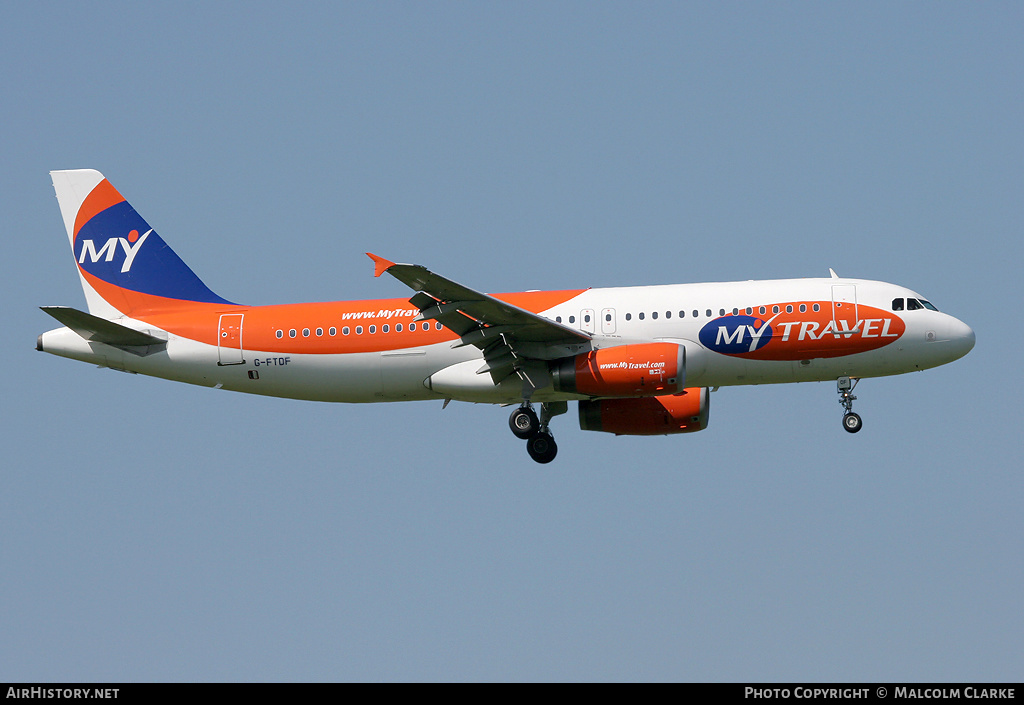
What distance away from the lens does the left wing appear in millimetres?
32875

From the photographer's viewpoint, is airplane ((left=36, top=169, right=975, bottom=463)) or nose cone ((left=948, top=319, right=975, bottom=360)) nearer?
airplane ((left=36, top=169, right=975, bottom=463))

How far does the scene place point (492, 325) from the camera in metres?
34.5

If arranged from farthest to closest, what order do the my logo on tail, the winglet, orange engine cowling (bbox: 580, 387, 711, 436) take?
the my logo on tail → orange engine cowling (bbox: 580, 387, 711, 436) → the winglet

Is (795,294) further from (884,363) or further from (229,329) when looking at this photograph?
(229,329)

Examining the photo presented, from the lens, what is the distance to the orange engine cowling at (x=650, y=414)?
38.1 meters

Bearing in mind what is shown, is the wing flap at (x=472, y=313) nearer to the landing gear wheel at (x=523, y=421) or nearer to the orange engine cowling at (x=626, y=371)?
the orange engine cowling at (x=626, y=371)

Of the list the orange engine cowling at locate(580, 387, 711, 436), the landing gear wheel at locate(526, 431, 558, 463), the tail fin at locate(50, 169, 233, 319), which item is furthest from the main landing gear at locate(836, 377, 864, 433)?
Result: the tail fin at locate(50, 169, 233, 319)

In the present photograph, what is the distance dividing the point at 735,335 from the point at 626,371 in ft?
10.5

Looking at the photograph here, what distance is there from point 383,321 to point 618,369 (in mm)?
6918

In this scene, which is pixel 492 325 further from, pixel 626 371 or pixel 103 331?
pixel 103 331

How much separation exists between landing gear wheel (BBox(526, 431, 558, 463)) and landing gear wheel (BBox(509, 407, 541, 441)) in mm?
454

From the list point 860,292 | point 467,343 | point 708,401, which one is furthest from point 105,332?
point 860,292

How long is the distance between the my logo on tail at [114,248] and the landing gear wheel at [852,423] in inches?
850

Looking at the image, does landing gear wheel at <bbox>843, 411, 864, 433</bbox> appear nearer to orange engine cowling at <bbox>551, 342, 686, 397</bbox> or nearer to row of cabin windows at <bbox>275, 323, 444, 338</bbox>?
orange engine cowling at <bbox>551, 342, 686, 397</bbox>
